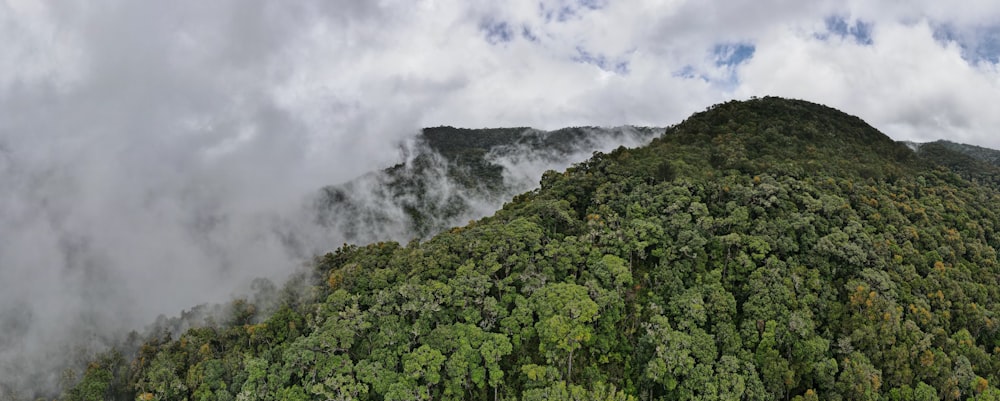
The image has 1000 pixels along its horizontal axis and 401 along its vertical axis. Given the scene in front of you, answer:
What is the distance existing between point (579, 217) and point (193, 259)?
16478cm

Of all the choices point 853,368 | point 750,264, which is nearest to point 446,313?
point 750,264

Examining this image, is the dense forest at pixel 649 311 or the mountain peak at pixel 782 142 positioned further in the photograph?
the mountain peak at pixel 782 142

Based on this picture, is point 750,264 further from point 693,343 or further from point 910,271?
point 910,271

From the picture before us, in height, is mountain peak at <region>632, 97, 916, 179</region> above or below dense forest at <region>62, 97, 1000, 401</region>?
above

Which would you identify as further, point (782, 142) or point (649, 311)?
point (782, 142)

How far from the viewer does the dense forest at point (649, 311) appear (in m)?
50.0

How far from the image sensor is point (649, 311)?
187 feet

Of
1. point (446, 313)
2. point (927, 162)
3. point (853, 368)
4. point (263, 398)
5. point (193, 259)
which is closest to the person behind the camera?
point (853, 368)

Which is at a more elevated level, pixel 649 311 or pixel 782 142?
pixel 782 142

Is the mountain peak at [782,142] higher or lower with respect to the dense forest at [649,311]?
higher

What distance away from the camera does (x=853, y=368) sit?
48.8 meters

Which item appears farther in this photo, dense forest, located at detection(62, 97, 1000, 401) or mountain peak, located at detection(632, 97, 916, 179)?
mountain peak, located at detection(632, 97, 916, 179)

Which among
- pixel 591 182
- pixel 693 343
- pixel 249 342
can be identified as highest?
pixel 591 182

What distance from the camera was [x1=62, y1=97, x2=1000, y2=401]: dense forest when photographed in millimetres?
50031
